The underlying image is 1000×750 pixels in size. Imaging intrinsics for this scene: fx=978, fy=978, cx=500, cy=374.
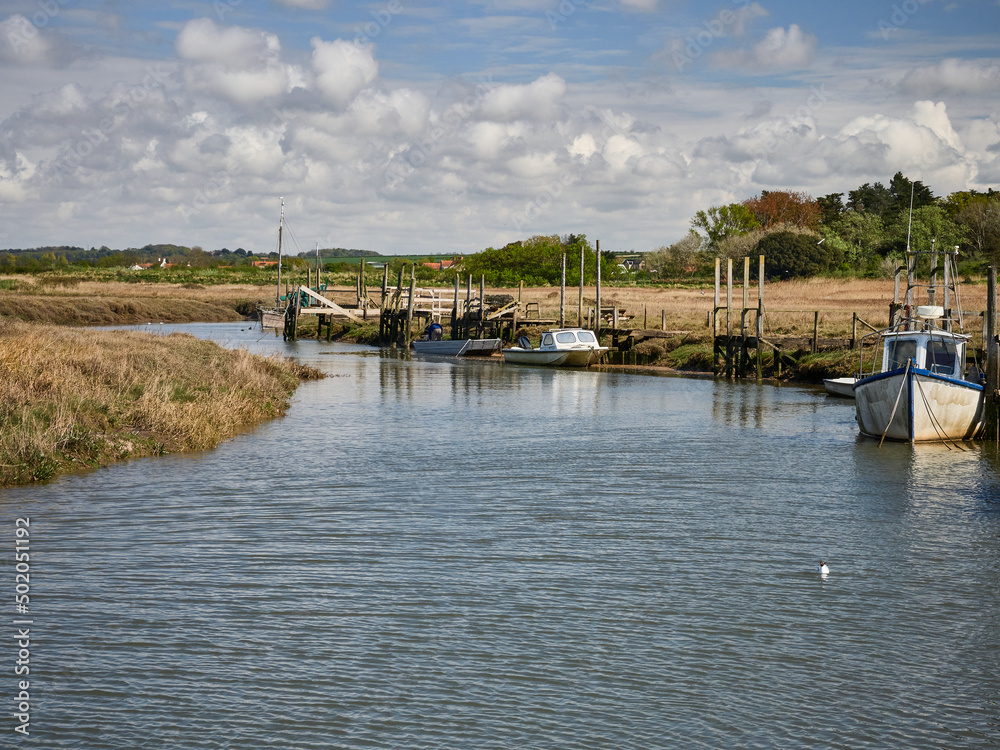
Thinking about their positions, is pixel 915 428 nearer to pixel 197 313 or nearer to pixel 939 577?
pixel 939 577

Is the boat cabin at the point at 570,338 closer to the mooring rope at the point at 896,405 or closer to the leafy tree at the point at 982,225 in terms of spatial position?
the mooring rope at the point at 896,405

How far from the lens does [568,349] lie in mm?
44375

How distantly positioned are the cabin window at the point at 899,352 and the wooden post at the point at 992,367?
1.50 meters

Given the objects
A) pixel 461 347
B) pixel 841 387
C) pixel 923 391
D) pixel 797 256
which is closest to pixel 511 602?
pixel 923 391

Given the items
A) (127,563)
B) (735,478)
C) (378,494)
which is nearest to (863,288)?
(735,478)

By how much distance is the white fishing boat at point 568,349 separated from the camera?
4444cm

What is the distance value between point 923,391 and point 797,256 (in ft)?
216

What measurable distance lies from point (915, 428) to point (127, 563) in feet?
54.1

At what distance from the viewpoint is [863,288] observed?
66562 mm

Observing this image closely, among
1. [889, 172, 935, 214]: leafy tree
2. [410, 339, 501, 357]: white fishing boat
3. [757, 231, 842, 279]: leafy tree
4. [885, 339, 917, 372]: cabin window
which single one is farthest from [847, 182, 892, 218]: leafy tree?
[885, 339, 917, 372]: cabin window

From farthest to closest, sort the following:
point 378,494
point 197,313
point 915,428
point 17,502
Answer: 1. point 197,313
2. point 915,428
3. point 378,494
4. point 17,502

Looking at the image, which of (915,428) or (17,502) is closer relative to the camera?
(17,502)

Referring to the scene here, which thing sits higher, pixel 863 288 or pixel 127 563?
pixel 863 288

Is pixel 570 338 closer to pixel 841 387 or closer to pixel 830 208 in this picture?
pixel 841 387
